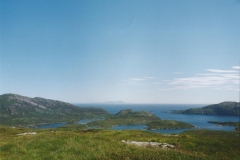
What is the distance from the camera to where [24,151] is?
14.8 meters

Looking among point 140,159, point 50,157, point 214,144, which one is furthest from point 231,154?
point 50,157

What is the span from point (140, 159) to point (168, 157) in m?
1.27

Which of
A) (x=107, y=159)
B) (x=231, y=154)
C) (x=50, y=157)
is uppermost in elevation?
(x=107, y=159)

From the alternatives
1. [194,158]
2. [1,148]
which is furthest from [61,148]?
[194,158]

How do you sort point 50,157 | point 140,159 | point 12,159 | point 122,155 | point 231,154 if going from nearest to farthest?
point 140,159 < point 122,155 < point 50,157 < point 12,159 < point 231,154

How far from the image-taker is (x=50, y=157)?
12305 mm

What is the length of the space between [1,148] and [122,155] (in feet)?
41.0

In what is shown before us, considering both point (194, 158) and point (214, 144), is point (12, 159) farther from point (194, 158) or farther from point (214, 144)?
point (214, 144)

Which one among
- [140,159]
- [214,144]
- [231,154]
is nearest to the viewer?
[140,159]

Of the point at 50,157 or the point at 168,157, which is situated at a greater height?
the point at 168,157

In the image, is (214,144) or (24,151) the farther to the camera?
(214,144)

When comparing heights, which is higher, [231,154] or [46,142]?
[46,142]

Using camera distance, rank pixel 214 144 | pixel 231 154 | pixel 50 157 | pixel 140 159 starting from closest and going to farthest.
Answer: pixel 140 159
pixel 50 157
pixel 231 154
pixel 214 144

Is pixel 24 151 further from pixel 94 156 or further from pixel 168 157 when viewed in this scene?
pixel 168 157
